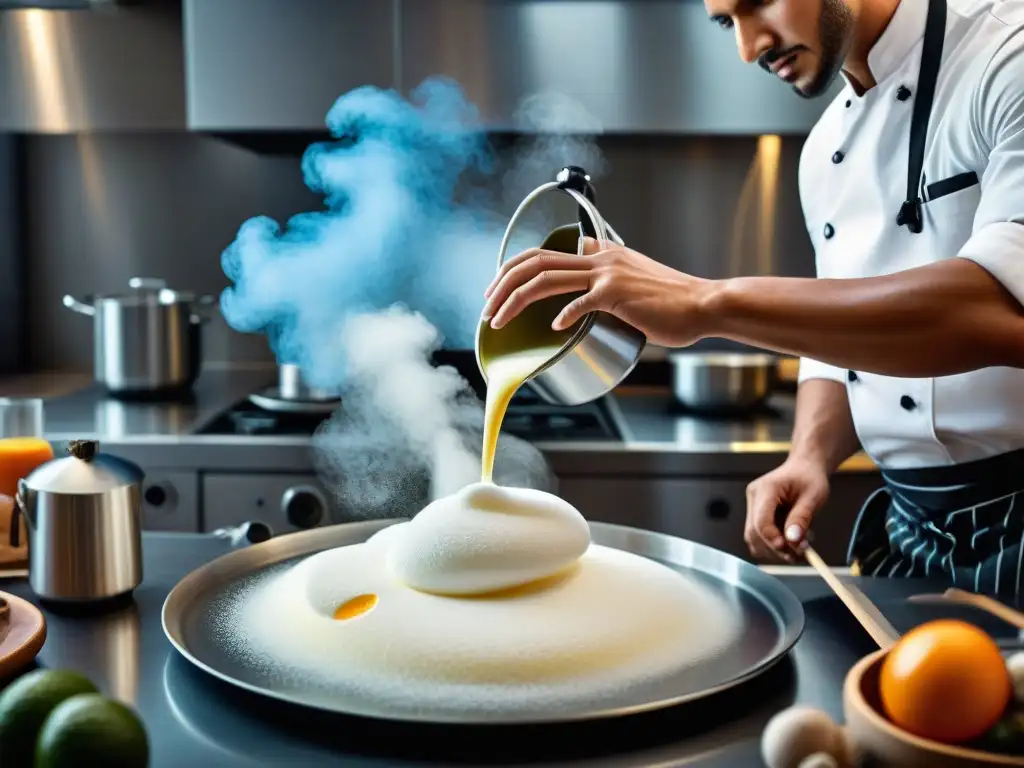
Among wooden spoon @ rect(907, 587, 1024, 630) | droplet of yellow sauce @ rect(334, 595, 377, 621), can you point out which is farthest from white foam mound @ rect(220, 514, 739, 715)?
wooden spoon @ rect(907, 587, 1024, 630)

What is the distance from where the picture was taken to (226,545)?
1.59 metres

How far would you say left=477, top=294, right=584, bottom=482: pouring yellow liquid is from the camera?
1364 millimetres

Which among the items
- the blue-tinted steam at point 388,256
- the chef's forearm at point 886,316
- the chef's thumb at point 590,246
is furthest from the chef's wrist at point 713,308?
the blue-tinted steam at point 388,256

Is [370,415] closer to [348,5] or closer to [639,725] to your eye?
[348,5]

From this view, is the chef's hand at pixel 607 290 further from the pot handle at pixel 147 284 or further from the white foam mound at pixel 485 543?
the pot handle at pixel 147 284

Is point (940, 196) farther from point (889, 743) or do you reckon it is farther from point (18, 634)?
point (18, 634)

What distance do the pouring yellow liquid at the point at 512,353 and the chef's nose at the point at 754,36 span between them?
483mm

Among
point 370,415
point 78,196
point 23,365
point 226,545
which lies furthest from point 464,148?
point 226,545

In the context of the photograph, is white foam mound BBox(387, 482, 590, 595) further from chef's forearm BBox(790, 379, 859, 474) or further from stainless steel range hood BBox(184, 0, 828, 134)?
stainless steel range hood BBox(184, 0, 828, 134)

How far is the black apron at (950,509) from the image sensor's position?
154cm

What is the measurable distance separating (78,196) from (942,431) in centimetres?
289

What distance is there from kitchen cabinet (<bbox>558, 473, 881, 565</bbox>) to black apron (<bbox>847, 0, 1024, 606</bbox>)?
2.88ft

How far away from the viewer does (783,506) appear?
1.69 meters

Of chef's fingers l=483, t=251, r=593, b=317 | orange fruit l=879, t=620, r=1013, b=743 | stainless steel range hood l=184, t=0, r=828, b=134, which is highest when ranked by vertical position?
stainless steel range hood l=184, t=0, r=828, b=134
